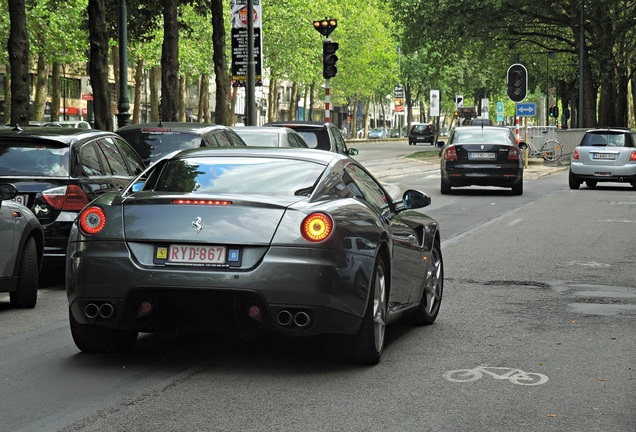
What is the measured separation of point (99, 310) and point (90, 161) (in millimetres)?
5559

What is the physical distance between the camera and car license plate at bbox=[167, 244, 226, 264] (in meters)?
7.35

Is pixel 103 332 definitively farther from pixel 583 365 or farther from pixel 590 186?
pixel 590 186

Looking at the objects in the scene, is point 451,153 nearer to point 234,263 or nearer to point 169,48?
point 169,48

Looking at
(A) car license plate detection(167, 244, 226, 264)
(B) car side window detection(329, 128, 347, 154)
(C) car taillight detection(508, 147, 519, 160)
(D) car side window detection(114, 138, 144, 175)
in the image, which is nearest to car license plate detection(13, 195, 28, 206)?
(D) car side window detection(114, 138, 144, 175)

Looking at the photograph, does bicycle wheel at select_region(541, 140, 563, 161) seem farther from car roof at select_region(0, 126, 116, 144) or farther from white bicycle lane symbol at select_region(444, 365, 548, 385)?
white bicycle lane symbol at select_region(444, 365, 548, 385)

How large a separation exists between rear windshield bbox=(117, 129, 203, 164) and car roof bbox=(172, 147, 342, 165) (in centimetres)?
827

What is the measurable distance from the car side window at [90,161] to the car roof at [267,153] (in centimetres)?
419

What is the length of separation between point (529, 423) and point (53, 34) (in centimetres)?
5540

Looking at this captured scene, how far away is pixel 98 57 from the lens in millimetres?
29031

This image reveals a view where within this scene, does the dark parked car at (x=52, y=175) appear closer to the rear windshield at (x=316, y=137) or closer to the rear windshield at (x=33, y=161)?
the rear windshield at (x=33, y=161)

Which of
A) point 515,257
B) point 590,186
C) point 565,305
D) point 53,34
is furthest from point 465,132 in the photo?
point 53,34

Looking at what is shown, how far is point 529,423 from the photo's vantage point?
627 cm

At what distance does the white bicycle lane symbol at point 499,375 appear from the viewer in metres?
7.44

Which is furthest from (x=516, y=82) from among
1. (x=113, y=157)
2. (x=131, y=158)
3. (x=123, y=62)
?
(x=113, y=157)
